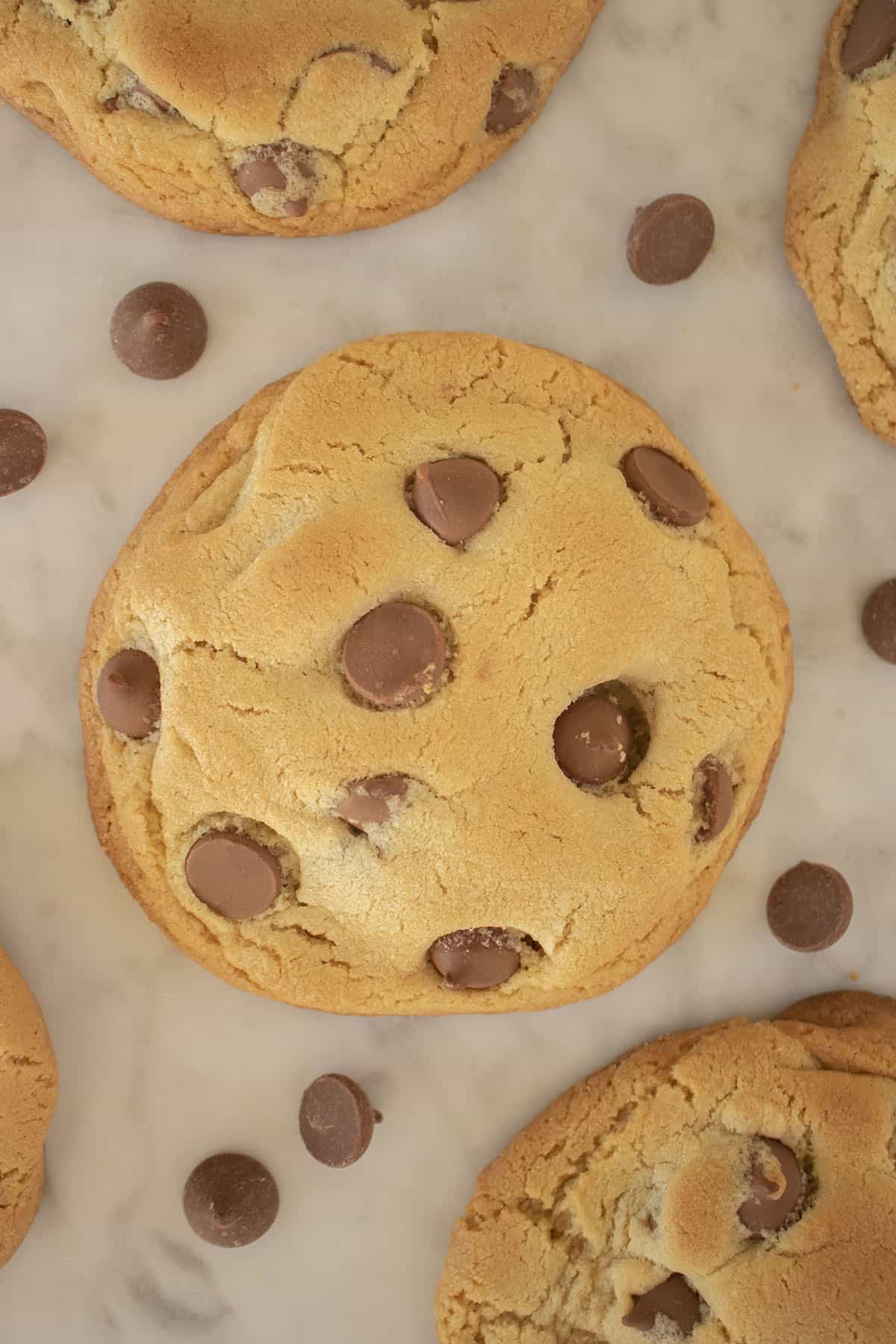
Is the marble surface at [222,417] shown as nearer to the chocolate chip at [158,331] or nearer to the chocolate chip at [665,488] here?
the chocolate chip at [158,331]

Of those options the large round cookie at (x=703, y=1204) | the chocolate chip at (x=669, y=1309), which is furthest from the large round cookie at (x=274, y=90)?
the chocolate chip at (x=669, y=1309)

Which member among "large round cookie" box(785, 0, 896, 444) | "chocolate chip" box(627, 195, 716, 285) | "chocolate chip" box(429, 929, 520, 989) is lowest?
"chocolate chip" box(429, 929, 520, 989)

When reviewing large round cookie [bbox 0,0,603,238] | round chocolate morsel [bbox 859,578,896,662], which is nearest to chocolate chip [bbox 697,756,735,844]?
round chocolate morsel [bbox 859,578,896,662]

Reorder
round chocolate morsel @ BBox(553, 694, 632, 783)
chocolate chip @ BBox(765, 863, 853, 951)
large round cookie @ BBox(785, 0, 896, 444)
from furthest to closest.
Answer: chocolate chip @ BBox(765, 863, 853, 951) → large round cookie @ BBox(785, 0, 896, 444) → round chocolate morsel @ BBox(553, 694, 632, 783)

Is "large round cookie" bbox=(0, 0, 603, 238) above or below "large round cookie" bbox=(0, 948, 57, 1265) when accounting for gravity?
above

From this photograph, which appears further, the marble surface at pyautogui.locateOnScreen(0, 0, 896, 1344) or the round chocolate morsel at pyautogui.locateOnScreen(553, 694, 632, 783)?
the marble surface at pyautogui.locateOnScreen(0, 0, 896, 1344)

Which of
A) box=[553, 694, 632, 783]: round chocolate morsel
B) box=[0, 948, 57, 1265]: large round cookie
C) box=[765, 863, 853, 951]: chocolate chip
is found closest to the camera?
box=[553, 694, 632, 783]: round chocolate morsel

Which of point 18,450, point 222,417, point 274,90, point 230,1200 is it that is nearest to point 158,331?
point 222,417

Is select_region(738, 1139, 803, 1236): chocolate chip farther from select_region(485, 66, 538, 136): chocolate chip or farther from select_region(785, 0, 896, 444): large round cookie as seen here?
select_region(485, 66, 538, 136): chocolate chip
